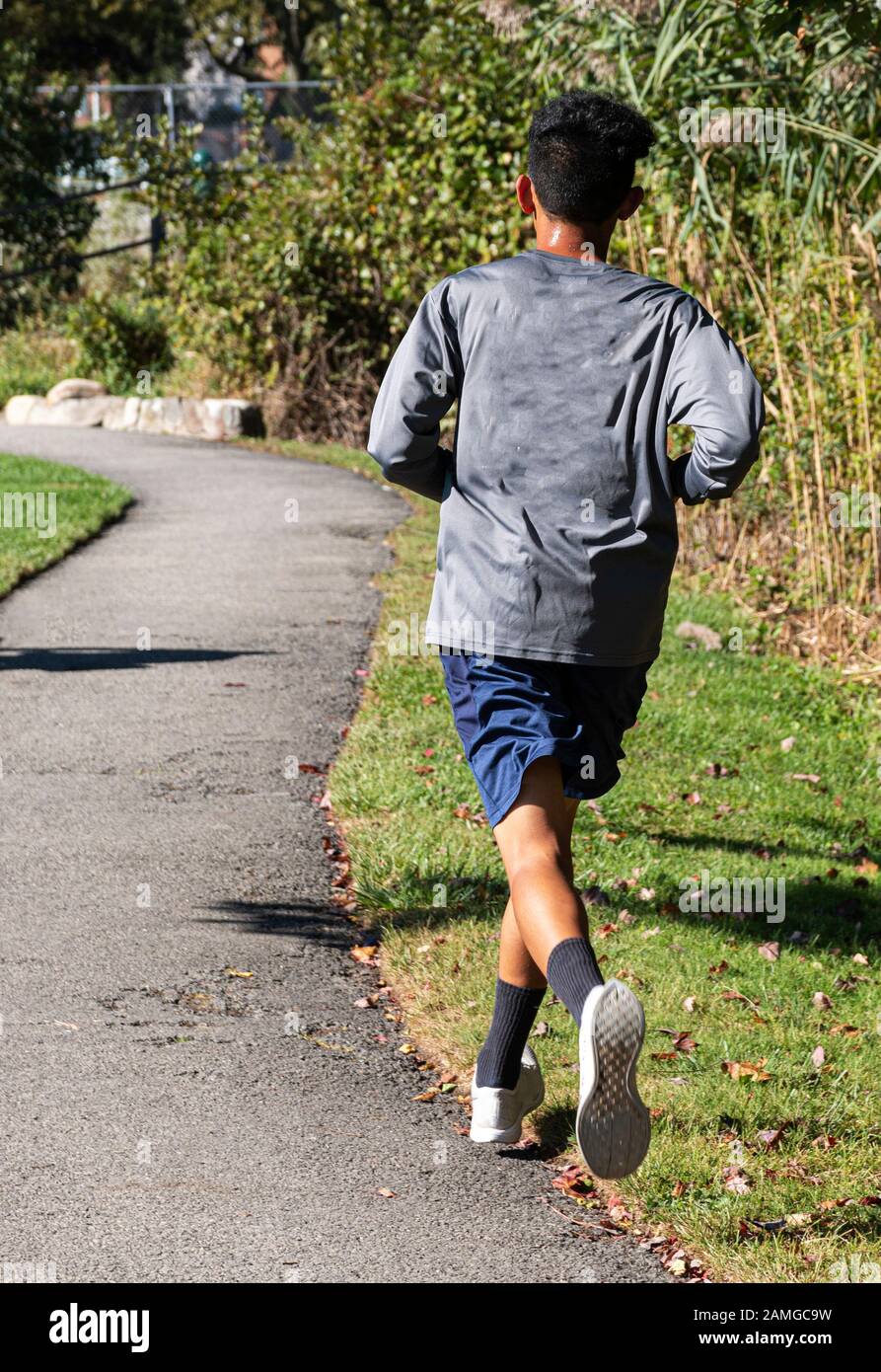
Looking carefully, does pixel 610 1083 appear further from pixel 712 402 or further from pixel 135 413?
pixel 135 413

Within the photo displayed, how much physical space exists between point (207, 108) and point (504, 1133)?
2107cm

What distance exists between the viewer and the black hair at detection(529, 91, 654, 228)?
3.15 metres

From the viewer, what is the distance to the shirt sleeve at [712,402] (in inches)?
120

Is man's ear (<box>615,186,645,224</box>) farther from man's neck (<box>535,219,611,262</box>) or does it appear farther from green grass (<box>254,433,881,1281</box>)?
green grass (<box>254,433,881,1281</box>)

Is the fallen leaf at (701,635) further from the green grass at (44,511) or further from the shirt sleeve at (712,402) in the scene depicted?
the shirt sleeve at (712,402)

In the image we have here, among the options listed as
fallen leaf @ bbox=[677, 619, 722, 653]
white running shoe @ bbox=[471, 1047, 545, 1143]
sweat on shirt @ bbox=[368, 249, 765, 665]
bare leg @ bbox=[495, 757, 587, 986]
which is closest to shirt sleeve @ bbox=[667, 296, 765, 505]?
sweat on shirt @ bbox=[368, 249, 765, 665]

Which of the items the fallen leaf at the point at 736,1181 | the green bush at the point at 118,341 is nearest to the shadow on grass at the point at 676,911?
the fallen leaf at the point at 736,1181

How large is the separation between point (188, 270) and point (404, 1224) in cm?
1599

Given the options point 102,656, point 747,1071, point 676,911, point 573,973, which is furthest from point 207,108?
point 573,973

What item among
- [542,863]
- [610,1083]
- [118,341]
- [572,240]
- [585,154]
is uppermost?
[585,154]

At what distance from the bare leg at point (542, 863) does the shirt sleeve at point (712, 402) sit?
63cm

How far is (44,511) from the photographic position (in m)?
11.8
